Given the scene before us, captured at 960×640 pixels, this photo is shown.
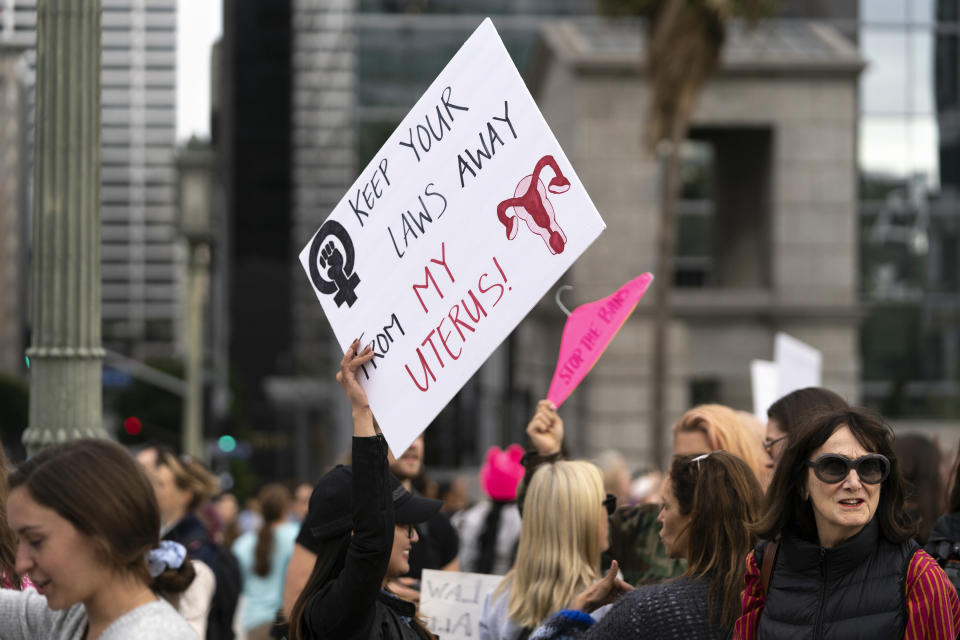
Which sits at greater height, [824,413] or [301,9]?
[301,9]

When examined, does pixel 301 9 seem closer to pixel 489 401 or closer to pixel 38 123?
pixel 489 401

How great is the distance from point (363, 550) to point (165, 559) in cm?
150

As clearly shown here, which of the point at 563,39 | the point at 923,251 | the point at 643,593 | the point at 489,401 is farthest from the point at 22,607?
the point at 923,251

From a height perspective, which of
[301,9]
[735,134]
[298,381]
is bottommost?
[298,381]

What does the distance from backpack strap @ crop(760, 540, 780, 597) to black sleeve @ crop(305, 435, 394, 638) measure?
1.02 meters

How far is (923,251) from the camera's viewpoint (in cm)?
2834

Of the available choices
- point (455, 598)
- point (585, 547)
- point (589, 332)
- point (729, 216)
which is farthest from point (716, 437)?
point (729, 216)

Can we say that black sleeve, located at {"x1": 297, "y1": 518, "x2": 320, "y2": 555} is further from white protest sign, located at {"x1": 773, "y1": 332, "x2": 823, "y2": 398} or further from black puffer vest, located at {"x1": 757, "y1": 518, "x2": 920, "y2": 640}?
white protest sign, located at {"x1": 773, "y1": 332, "x2": 823, "y2": 398}

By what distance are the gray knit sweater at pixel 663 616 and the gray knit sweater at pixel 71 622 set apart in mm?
1414

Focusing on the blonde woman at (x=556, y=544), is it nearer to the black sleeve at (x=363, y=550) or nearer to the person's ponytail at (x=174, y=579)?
the black sleeve at (x=363, y=550)

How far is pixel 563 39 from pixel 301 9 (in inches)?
1742

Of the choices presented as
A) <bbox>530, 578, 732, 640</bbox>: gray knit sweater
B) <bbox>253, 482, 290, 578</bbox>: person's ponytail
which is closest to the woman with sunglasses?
<bbox>530, 578, 732, 640</bbox>: gray knit sweater

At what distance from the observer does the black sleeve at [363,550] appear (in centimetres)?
387

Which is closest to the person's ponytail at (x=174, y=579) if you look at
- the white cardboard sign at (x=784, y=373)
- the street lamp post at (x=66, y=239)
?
the street lamp post at (x=66, y=239)
